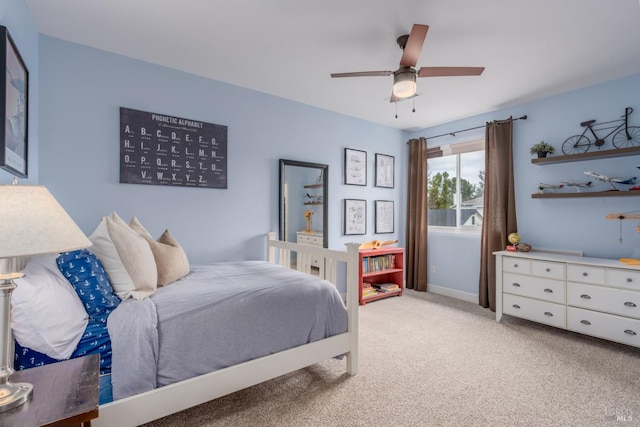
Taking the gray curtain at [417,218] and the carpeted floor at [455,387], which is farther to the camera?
the gray curtain at [417,218]

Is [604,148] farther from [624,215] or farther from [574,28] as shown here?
[574,28]

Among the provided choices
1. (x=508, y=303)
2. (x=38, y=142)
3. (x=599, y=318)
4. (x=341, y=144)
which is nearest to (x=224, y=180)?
(x=38, y=142)

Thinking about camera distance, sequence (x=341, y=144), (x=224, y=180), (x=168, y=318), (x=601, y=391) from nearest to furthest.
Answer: (x=168, y=318), (x=601, y=391), (x=224, y=180), (x=341, y=144)

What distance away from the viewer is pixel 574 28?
2098mm

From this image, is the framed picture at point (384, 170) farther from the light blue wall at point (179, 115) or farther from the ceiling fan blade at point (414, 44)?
the ceiling fan blade at point (414, 44)

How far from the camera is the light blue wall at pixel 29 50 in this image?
1.59 m

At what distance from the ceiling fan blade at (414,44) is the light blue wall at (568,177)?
2.24 metres

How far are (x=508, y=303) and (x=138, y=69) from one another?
4.13 m

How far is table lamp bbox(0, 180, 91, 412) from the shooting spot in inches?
33.4

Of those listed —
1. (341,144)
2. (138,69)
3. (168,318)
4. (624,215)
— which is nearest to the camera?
(168,318)

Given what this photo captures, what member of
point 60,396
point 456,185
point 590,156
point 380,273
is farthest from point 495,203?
point 60,396

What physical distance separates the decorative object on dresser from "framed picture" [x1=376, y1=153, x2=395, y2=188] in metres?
0.99

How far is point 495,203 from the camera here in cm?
367

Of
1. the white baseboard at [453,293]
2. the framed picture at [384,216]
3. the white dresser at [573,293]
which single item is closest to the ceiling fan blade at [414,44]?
the white dresser at [573,293]
